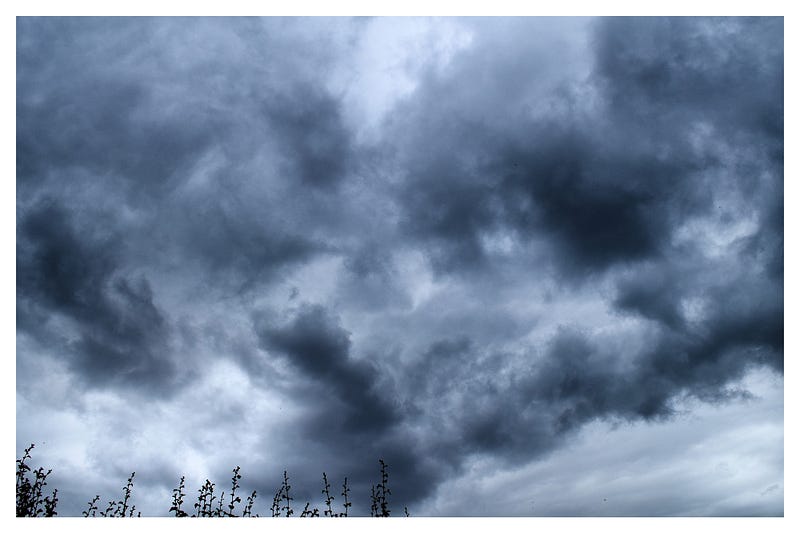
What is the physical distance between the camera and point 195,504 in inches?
586

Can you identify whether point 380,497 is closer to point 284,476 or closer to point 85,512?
point 284,476
